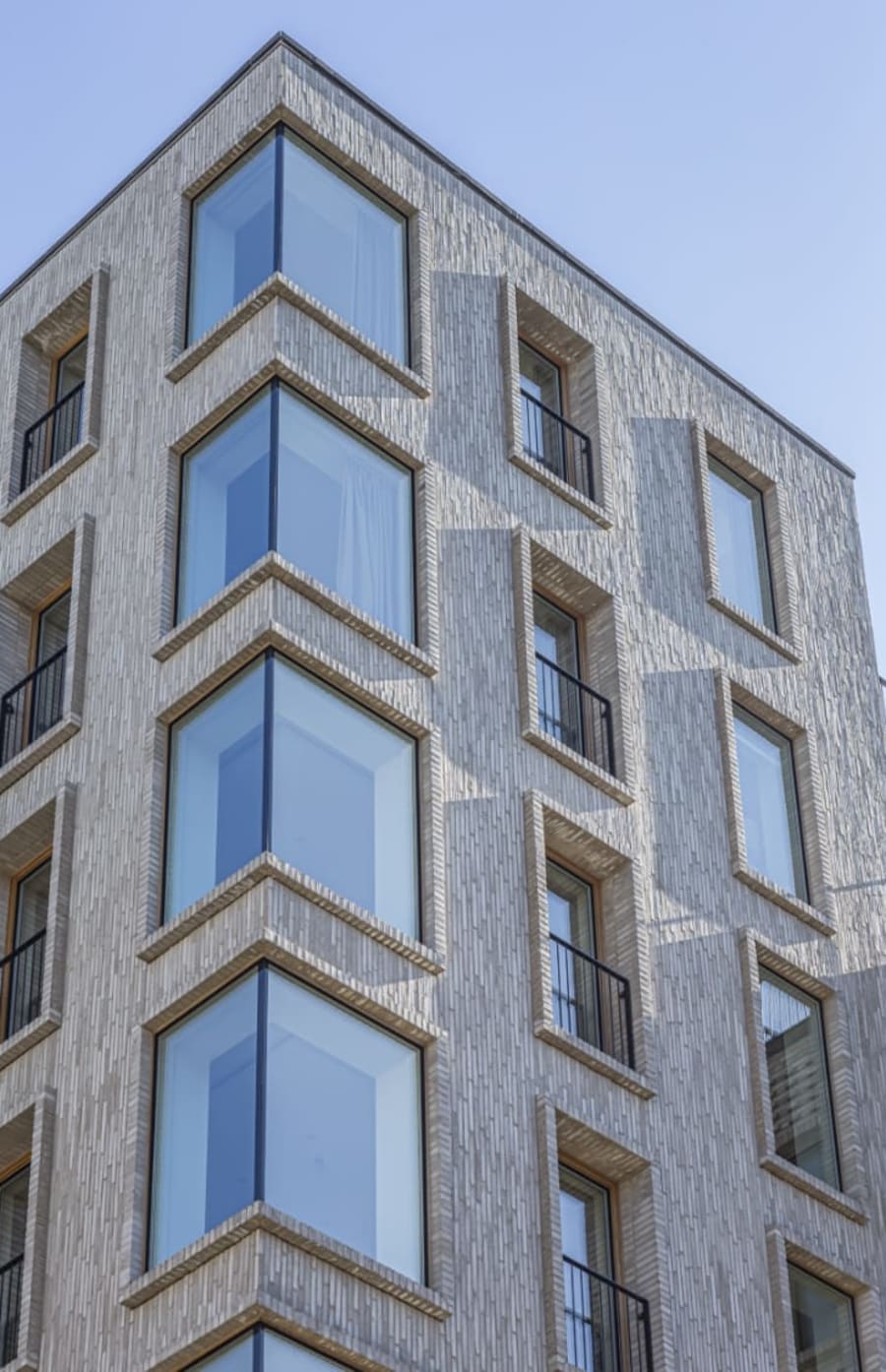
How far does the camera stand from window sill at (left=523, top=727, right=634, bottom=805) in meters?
31.5

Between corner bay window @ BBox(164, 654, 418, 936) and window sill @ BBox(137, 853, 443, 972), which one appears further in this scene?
corner bay window @ BBox(164, 654, 418, 936)

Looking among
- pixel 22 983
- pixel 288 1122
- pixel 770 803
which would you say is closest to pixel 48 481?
pixel 22 983

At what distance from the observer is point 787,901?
111 feet

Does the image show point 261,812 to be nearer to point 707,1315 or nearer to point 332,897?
point 332,897

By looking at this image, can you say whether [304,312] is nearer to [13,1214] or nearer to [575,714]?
[575,714]

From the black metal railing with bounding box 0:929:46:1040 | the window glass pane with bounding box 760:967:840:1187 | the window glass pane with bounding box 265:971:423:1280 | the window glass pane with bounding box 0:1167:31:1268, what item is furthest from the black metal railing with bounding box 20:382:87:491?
the window glass pane with bounding box 760:967:840:1187

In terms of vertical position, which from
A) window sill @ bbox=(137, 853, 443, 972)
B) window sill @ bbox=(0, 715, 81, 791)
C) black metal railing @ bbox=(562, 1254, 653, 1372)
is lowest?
black metal railing @ bbox=(562, 1254, 653, 1372)

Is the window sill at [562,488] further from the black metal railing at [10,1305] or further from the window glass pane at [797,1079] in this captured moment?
the black metal railing at [10,1305]

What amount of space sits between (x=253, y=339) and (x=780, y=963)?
938 centimetres

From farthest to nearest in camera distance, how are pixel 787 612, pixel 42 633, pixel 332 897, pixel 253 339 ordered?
pixel 787 612 → pixel 42 633 → pixel 253 339 → pixel 332 897

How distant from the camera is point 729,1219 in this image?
30.3 meters

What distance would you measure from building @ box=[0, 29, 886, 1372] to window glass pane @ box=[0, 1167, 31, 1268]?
0.10 metres

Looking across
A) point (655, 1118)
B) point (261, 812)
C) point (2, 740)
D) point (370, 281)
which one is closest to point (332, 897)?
point (261, 812)

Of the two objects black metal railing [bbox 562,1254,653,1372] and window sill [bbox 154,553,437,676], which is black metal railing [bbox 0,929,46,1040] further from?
black metal railing [bbox 562,1254,653,1372]
